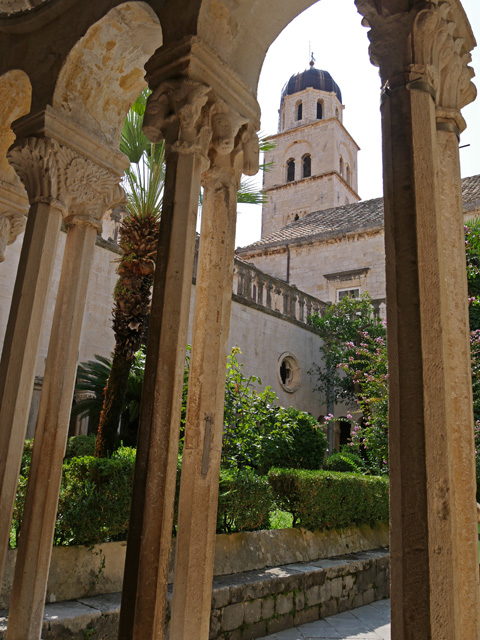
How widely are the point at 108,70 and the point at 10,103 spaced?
4.19 feet

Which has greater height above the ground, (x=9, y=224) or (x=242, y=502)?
(x=9, y=224)

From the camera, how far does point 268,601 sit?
4.50 m

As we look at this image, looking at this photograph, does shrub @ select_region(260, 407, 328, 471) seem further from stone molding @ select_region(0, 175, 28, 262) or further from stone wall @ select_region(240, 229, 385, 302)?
stone wall @ select_region(240, 229, 385, 302)

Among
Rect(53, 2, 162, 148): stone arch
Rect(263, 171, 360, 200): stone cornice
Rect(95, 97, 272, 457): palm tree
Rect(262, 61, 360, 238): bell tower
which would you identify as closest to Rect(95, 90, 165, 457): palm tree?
Rect(95, 97, 272, 457): palm tree

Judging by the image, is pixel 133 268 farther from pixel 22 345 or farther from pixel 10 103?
pixel 22 345

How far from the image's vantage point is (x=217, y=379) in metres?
2.87

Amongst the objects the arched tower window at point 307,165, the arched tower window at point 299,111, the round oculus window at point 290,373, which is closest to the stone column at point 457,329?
the round oculus window at point 290,373

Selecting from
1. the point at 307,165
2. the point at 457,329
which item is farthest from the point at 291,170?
the point at 457,329

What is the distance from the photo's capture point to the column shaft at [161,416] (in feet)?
7.54

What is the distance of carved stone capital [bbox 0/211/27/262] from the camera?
5.13 metres

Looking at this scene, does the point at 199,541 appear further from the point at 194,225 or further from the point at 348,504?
the point at 348,504

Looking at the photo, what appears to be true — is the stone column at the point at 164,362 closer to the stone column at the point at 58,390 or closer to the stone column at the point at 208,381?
the stone column at the point at 208,381

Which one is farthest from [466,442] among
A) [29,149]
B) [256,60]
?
[29,149]

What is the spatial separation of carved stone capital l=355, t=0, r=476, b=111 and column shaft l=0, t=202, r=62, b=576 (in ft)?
8.32
